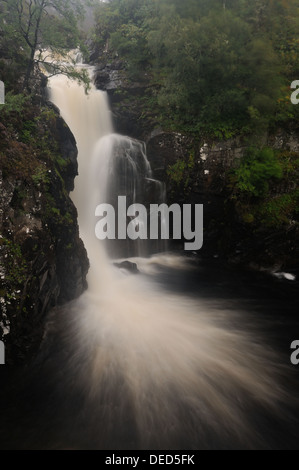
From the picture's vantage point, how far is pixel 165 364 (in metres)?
5.48

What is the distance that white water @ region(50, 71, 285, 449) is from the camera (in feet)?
13.6

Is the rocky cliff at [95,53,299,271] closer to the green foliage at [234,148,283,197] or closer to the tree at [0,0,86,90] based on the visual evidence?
the green foliage at [234,148,283,197]

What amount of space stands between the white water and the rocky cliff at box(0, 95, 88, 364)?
106 centimetres

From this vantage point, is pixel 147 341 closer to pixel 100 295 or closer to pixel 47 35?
pixel 100 295

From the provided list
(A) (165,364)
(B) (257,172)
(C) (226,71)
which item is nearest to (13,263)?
(A) (165,364)

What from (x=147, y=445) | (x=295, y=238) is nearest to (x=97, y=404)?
(x=147, y=445)

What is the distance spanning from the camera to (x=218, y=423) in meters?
4.15

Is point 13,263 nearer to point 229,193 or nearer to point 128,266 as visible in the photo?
point 128,266

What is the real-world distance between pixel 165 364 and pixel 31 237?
4.02 metres

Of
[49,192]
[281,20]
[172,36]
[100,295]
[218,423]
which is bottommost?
[218,423]

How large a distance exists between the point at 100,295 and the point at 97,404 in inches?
155

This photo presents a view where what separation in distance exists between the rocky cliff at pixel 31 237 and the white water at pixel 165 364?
106cm

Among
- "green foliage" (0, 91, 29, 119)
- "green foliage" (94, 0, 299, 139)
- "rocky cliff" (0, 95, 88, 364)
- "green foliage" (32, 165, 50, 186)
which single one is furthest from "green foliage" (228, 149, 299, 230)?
"green foliage" (0, 91, 29, 119)

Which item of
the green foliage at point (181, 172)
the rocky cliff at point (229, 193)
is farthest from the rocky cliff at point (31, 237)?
the rocky cliff at point (229, 193)
